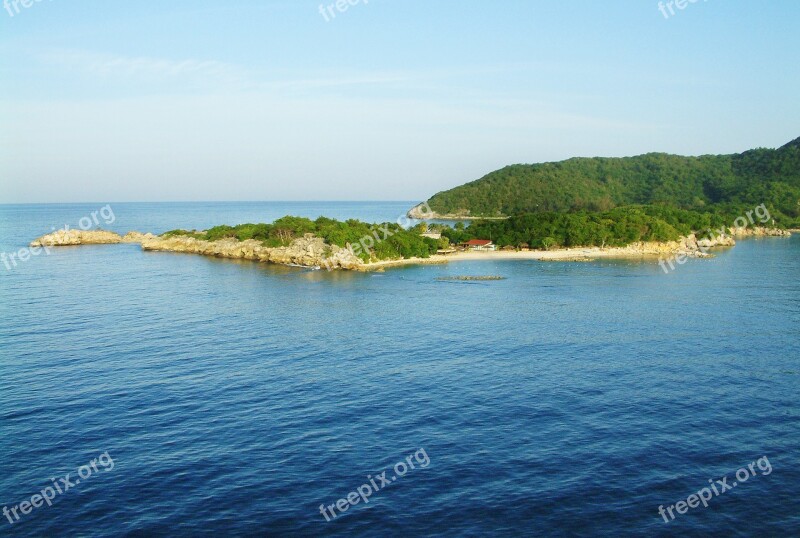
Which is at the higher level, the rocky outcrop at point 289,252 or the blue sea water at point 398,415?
the rocky outcrop at point 289,252

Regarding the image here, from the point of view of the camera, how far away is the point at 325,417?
3400 cm

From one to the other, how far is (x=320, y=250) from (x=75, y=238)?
77745 mm

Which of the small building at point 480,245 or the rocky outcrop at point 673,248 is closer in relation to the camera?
the rocky outcrop at point 673,248

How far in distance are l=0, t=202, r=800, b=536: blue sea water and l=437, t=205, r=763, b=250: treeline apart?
69078mm

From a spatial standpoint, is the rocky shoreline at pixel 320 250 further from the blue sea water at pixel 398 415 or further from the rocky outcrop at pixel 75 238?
the blue sea water at pixel 398 415

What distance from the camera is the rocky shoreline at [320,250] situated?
107688mm

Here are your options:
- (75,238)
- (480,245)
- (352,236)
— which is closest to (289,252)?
(352,236)

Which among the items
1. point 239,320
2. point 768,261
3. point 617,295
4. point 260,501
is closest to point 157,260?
point 239,320

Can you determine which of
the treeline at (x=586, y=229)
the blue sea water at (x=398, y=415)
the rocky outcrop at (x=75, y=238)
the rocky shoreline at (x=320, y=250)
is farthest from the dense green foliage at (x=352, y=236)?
the rocky outcrop at (x=75, y=238)

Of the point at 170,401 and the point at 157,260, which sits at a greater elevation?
the point at 157,260

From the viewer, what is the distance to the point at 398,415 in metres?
34.4

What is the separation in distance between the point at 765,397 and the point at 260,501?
30.5 meters

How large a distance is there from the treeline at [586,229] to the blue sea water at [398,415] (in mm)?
69078

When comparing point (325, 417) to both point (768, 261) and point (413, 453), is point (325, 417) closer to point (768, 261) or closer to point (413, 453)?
point (413, 453)
